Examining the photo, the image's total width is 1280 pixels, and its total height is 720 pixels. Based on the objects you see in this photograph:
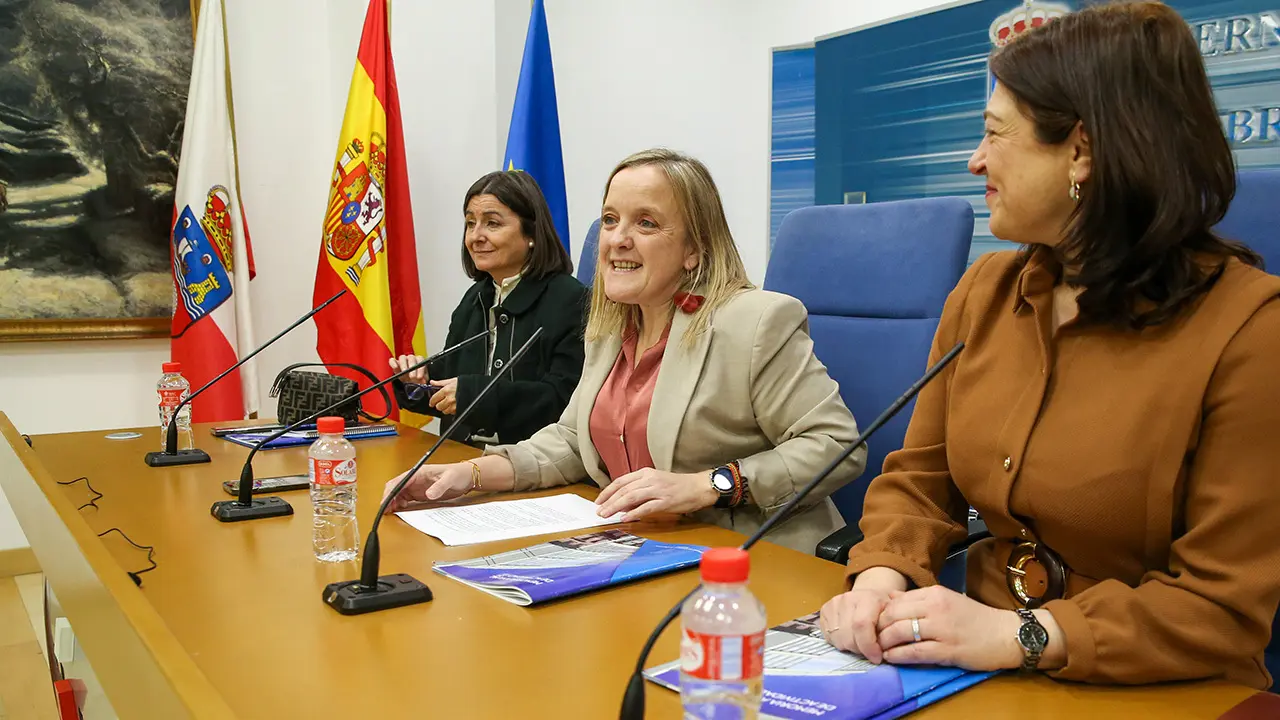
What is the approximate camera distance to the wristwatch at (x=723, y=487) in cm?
150

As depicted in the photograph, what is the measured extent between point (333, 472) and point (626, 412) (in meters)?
0.62

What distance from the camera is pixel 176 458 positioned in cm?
200

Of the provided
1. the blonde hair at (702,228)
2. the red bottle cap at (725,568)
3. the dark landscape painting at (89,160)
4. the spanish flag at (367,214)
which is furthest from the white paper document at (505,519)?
the dark landscape painting at (89,160)

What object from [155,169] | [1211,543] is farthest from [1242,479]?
[155,169]

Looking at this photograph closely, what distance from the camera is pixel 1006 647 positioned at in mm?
911

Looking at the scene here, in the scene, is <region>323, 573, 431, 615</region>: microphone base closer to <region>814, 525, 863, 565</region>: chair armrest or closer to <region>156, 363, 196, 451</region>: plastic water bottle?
<region>814, 525, 863, 565</region>: chair armrest

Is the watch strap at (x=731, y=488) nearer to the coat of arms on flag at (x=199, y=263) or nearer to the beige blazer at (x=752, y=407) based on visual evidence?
the beige blazer at (x=752, y=407)

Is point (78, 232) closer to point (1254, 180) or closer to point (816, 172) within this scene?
point (816, 172)

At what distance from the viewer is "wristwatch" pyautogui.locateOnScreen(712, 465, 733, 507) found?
150cm

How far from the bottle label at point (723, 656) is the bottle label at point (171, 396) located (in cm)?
193

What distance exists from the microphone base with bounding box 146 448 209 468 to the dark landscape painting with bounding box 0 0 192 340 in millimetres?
1864

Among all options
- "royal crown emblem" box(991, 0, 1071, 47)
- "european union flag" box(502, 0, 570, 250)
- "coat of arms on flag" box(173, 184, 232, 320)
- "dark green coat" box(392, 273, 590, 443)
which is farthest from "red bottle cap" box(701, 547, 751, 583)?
"coat of arms on flag" box(173, 184, 232, 320)

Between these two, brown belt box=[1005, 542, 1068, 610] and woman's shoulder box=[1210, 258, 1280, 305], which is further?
brown belt box=[1005, 542, 1068, 610]

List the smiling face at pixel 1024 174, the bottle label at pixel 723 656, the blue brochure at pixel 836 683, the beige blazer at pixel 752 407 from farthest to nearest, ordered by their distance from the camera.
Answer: the beige blazer at pixel 752 407, the smiling face at pixel 1024 174, the blue brochure at pixel 836 683, the bottle label at pixel 723 656
